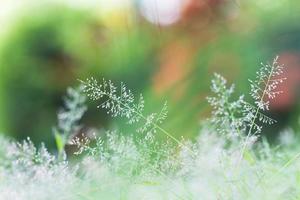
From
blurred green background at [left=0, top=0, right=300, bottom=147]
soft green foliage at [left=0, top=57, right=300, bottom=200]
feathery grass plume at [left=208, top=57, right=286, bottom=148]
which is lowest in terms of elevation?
soft green foliage at [left=0, top=57, right=300, bottom=200]

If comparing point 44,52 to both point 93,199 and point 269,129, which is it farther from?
point 93,199

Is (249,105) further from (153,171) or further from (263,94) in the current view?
(153,171)

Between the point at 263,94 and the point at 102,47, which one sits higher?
the point at 102,47

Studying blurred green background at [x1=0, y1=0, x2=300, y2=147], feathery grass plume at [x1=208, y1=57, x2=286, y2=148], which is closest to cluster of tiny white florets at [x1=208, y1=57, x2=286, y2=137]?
feathery grass plume at [x1=208, y1=57, x2=286, y2=148]

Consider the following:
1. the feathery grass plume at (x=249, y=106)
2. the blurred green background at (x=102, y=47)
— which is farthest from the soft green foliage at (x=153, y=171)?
the blurred green background at (x=102, y=47)

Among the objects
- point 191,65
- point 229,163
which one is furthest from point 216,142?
point 191,65

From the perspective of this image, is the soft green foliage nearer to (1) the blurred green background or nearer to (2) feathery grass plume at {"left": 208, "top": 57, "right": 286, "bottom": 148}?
(2) feathery grass plume at {"left": 208, "top": 57, "right": 286, "bottom": 148}

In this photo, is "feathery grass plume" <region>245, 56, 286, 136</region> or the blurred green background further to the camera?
the blurred green background

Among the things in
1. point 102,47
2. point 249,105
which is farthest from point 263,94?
point 102,47

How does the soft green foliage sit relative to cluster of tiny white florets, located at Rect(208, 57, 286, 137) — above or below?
below
